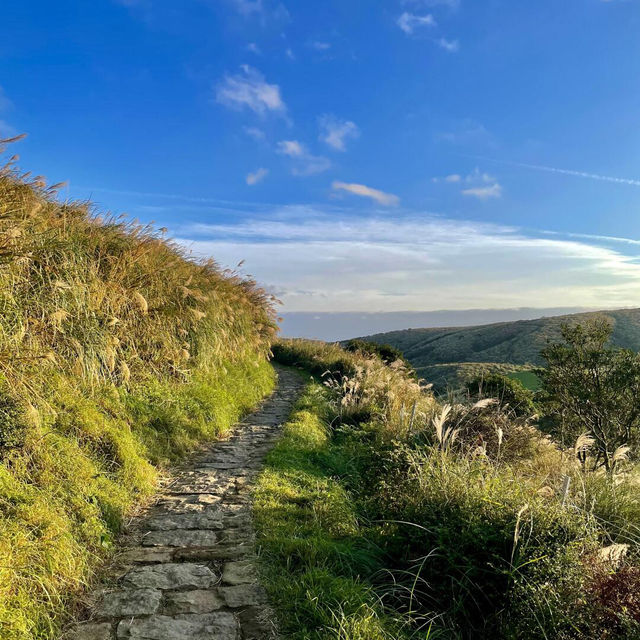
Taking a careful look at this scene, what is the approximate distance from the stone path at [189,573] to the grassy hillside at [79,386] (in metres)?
0.25

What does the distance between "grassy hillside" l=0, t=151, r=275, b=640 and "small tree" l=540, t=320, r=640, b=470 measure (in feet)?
24.1

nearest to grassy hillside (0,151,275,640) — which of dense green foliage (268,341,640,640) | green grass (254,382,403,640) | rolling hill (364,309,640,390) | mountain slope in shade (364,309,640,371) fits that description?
green grass (254,382,403,640)

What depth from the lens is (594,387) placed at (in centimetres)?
964

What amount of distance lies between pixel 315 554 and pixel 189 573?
3.13ft

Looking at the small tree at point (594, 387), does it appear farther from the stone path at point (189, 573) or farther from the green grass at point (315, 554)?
the stone path at point (189, 573)

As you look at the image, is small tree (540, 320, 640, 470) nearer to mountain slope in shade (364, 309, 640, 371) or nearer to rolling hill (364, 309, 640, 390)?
rolling hill (364, 309, 640, 390)

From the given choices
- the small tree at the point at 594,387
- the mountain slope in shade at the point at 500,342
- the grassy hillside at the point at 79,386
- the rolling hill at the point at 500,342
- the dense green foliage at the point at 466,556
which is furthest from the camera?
the mountain slope in shade at the point at 500,342

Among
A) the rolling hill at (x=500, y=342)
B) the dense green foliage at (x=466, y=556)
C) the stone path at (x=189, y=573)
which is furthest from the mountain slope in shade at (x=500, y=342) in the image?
the stone path at (x=189, y=573)

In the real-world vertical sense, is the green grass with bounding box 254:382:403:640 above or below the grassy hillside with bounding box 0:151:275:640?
below

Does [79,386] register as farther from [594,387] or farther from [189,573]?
[594,387]

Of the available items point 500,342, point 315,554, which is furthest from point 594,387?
point 500,342

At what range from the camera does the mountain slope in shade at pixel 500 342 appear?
50.6 metres

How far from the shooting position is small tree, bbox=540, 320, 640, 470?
9172 mm

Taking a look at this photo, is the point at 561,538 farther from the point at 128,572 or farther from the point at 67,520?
the point at 67,520
